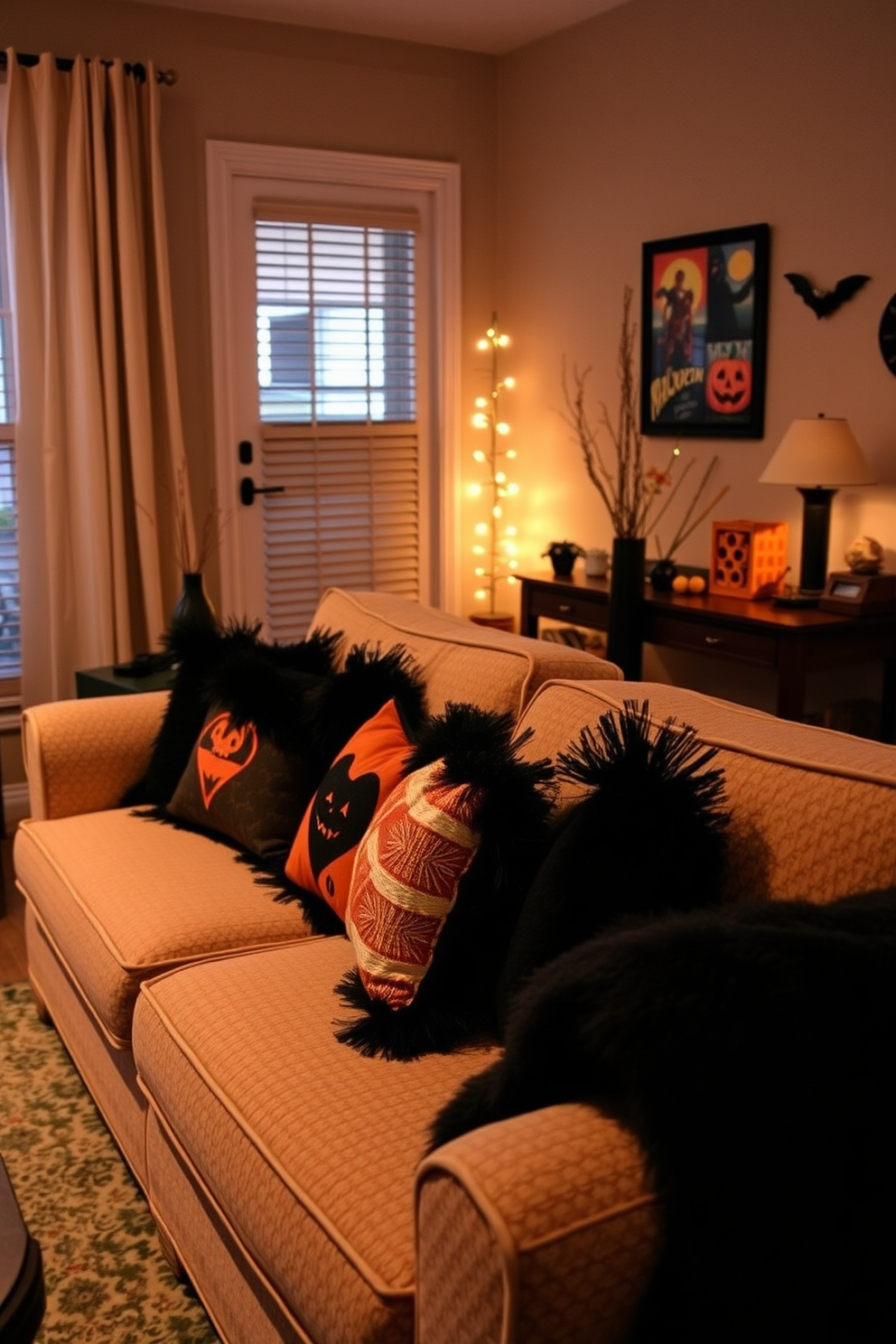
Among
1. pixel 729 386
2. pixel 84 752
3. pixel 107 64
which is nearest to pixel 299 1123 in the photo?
pixel 84 752

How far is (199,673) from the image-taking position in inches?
114

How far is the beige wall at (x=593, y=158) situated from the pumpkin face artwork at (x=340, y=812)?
2.14 m

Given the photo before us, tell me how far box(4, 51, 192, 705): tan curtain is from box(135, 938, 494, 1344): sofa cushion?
2612mm

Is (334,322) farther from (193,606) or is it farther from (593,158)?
(193,606)

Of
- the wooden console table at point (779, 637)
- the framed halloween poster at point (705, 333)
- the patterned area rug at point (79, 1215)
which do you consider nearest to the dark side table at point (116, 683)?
the patterned area rug at point (79, 1215)

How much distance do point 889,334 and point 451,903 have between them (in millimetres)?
2586

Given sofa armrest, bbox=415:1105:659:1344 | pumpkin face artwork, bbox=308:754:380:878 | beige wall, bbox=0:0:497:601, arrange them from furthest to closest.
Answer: beige wall, bbox=0:0:497:601
pumpkin face artwork, bbox=308:754:380:878
sofa armrest, bbox=415:1105:659:1344

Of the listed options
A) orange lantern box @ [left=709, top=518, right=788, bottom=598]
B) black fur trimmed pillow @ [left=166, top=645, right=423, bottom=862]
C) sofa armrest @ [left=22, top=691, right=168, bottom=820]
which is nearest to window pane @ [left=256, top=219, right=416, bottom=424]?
orange lantern box @ [left=709, top=518, right=788, bottom=598]

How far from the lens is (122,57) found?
4355mm

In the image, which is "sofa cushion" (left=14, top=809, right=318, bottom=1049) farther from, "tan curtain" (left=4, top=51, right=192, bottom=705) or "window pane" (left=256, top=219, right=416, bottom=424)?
"window pane" (left=256, top=219, right=416, bottom=424)

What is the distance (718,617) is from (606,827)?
221 cm

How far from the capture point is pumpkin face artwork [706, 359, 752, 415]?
13.5 ft

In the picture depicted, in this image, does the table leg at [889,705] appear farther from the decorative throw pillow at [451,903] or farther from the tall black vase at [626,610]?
the decorative throw pillow at [451,903]

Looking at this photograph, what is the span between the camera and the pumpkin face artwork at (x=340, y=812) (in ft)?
6.94
